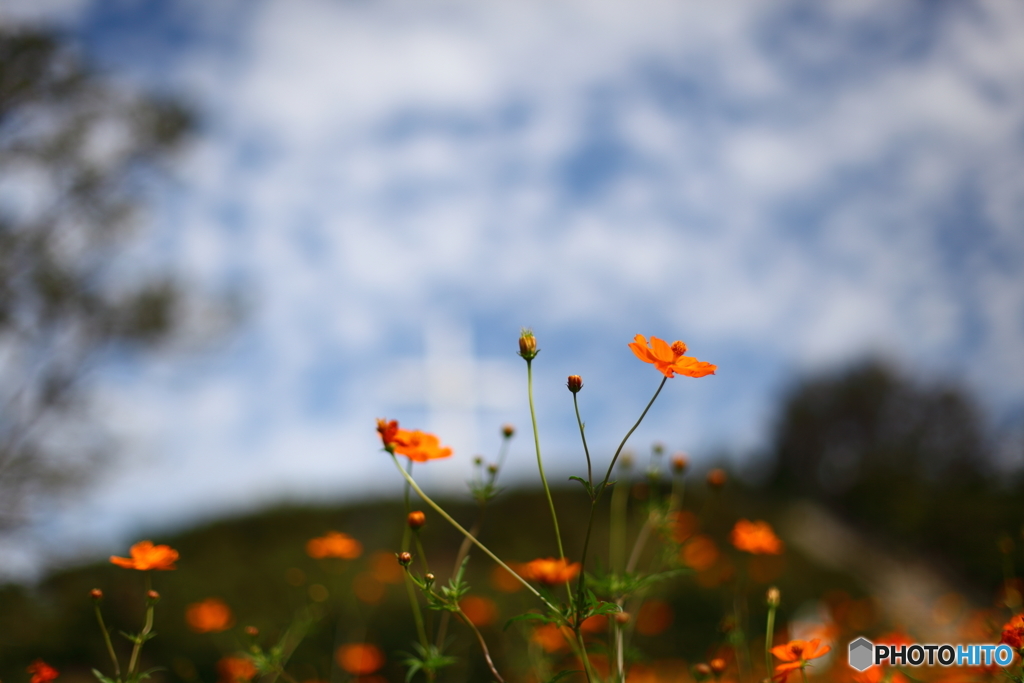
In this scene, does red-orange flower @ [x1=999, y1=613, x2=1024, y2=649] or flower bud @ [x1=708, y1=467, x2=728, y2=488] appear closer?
red-orange flower @ [x1=999, y1=613, x2=1024, y2=649]

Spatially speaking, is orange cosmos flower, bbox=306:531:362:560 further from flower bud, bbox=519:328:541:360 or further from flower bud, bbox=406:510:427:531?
flower bud, bbox=519:328:541:360

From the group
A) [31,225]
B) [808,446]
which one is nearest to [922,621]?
[31,225]

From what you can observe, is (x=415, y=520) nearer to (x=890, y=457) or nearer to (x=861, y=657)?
(x=861, y=657)

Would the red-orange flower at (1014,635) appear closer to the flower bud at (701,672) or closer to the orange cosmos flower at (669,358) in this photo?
the flower bud at (701,672)

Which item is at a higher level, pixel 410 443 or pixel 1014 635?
pixel 410 443

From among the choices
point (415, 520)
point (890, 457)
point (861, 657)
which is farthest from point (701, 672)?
point (890, 457)

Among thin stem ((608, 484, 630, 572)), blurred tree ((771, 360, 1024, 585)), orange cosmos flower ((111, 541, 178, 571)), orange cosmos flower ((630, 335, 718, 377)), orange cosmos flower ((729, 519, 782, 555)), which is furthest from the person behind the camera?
blurred tree ((771, 360, 1024, 585))

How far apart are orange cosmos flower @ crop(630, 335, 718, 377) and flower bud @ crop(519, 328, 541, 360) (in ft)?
0.59

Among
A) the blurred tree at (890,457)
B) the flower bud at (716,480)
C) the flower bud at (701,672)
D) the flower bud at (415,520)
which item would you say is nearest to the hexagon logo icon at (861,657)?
the flower bud at (701,672)

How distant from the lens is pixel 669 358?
46.4 inches

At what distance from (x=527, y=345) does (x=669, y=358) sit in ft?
0.87

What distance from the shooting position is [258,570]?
225 inches

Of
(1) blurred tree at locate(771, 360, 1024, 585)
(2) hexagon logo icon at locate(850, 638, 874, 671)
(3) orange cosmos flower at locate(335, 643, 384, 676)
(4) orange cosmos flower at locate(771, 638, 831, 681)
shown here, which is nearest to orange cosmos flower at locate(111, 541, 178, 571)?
(4) orange cosmos flower at locate(771, 638, 831, 681)

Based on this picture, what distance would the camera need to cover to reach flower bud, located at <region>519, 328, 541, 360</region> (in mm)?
1171
